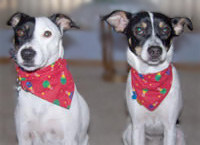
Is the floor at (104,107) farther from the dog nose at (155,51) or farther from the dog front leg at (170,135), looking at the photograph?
the dog nose at (155,51)

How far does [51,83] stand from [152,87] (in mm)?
955

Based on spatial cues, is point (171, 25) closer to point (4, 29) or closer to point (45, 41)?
point (45, 41)

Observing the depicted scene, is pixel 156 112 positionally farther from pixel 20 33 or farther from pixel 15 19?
pixel 15 19

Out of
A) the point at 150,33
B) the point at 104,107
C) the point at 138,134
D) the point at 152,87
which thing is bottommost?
the point at 104,107

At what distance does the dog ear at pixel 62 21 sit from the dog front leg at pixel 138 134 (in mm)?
1125

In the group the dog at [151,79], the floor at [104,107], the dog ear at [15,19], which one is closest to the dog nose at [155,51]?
the dog at [151,79]

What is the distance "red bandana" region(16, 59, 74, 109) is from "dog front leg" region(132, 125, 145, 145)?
2.44 feet

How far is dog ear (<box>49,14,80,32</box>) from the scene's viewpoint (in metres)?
3.03

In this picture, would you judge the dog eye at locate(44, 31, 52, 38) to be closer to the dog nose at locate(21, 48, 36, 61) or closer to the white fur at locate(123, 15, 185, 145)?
the dog nose at locate(21, 48, 36, 61)

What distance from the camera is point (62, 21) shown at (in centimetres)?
308

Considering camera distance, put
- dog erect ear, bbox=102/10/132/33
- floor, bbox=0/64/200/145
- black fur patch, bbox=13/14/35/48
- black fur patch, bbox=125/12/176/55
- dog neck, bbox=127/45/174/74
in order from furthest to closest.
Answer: floor, bbox=0/64/200/145 < dog erect ear, bbox=102/10/132/33 < dog neck, bbox=127/45/174/74 < black fur patch, bbox=125/12/176/55 < black fur patch, bbox=13/14/35/48

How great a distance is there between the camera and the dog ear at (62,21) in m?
3.03

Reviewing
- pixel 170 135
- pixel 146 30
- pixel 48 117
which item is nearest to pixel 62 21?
pixel 146 30

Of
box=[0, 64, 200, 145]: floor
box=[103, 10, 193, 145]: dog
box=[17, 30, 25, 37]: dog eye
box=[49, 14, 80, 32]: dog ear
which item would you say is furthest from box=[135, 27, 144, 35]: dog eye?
box=[0, 64, 200, 145]: floor
